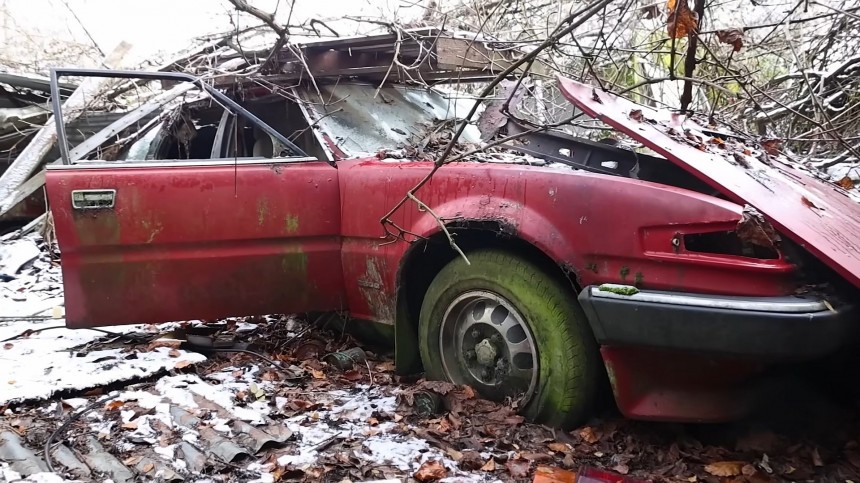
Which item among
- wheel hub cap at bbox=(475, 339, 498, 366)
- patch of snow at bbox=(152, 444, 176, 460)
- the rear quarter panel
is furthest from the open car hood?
patch of snow at bbox=(152, 444, 176, 460)

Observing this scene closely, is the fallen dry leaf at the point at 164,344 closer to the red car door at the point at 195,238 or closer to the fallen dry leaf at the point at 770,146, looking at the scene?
the red car door at the point at 195,238

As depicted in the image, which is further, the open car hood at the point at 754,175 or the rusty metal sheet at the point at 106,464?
the rusty metal sheet at the point at 106,464

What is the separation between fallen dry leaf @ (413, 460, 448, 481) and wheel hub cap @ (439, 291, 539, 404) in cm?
48

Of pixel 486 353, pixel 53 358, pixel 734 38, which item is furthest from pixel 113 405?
pixel 734 38

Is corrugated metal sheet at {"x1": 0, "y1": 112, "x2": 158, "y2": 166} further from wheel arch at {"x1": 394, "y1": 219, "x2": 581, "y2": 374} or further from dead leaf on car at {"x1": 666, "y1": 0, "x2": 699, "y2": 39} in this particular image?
dead leaf on car at {"x1": 666, "y1": 0, "x2": 699, "y2": 39}

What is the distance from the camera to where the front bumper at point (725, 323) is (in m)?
1.94

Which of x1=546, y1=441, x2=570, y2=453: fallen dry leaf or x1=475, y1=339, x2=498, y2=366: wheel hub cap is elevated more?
x1=475, y1=339, x2=498, y2=366: wheel hub cap

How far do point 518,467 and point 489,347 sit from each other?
541 mm

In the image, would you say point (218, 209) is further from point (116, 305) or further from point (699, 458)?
point (699, 458)

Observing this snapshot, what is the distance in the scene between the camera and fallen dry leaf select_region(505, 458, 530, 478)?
7.60 ft

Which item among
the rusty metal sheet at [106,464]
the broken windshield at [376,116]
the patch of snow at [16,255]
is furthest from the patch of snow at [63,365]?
the patch of snow at [16,255]

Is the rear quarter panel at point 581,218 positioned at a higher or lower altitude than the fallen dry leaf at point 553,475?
higher

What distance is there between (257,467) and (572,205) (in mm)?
1515

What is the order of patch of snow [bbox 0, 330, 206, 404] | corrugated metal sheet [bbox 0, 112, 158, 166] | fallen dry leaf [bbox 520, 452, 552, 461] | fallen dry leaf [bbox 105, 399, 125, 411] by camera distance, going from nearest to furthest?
fallen dry leaf [bbox 520, 452, 552, 461], fallen dry leaf [bbox 105, 399, 125, 411], patch of snow [bbox 0, 330, 206, 404], corrugated metal sheet [bbox 0, 112, 158, 166]
